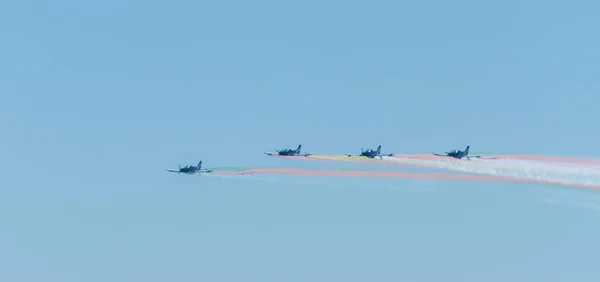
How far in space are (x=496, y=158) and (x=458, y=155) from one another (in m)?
11.9

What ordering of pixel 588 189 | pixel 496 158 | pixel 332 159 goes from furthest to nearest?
pixel 332 159
pixel 496 158
pixel 588 189

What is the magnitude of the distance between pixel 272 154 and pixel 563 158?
2029 inches

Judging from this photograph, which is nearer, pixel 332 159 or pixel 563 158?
pixel 563 158

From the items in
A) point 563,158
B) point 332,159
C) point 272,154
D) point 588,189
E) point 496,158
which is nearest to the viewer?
point 588,189

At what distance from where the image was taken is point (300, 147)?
6462 inches

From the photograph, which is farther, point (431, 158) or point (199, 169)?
point (199, 169)

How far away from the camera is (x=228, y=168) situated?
154000 mm

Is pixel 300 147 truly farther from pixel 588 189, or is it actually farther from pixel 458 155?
pixel 588 189

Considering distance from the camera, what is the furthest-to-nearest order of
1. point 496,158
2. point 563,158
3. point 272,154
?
1. point 272,154
2. point 496,158
3. point 563,158

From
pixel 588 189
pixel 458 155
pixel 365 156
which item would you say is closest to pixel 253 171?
pixel 365 156

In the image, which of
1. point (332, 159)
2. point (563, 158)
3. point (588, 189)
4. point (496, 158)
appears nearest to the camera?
point (588, 189)

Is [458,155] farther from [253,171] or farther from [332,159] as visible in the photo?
[253,171]

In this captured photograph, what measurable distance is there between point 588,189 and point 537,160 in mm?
13638

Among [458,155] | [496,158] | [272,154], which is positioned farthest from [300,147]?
[496,158]
